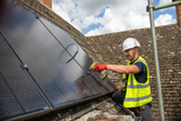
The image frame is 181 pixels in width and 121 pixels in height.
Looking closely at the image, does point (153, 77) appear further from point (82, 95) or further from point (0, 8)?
point (0, 8)

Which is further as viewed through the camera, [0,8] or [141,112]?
[141,112]

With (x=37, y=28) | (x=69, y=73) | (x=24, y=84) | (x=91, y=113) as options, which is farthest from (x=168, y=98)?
(x=24, y=84)

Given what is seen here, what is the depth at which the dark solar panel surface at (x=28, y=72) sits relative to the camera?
1.49m

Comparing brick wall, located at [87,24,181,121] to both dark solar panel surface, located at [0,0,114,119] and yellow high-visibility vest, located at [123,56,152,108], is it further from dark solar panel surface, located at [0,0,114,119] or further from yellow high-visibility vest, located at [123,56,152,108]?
dark solar panel surface, located at [0,0,114,119]

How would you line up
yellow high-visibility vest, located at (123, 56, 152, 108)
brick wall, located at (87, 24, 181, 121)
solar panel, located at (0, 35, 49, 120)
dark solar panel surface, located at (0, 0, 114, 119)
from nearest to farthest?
solar panel, located at (0, 35, 49, 120), dark solar panel surface, located at (0, 0, 114, 119), yellow high-visibility vest, located at (123, 56, 152, 108), brick wall, located at (87, 24, 181, 121)

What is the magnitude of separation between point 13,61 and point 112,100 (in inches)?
130

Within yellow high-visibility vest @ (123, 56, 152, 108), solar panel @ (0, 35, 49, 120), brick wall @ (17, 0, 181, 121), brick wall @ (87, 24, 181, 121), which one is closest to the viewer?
solar panel @ (0, 35, 49, 120)

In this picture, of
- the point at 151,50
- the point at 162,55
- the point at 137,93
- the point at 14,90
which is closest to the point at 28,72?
the point at 14,90

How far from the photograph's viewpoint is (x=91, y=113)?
9.91 ft

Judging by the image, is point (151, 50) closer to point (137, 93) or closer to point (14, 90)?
point (137, 93)

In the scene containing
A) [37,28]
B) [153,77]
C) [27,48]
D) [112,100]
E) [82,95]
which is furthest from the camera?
[153,77]

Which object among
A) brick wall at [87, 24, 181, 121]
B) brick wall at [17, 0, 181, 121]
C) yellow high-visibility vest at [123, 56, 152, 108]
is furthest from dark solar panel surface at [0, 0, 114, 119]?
brick wall at [87, 24, 181, 121]

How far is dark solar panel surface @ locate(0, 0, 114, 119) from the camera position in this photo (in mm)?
1487

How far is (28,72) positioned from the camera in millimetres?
1913
